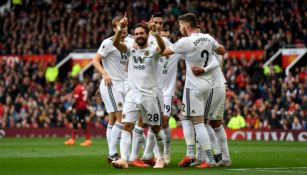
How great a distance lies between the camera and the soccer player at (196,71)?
675 inches

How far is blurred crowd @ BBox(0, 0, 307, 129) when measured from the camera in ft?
119

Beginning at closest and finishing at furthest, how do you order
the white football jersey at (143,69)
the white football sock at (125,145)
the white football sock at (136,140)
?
the white football sock at (125,145) < the white football jersey at (143,69) < the white football sock at (136,140)

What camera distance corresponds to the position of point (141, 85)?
17062mm

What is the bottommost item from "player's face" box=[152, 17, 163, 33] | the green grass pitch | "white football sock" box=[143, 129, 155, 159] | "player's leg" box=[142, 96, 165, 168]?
the green grass pitch

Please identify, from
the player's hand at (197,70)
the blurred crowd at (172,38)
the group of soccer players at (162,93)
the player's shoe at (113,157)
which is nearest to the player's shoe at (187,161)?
the group of soccer players at (162,93)

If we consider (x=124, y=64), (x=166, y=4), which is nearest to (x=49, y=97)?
(x=166, y=4)

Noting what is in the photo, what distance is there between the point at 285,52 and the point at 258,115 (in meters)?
4.23

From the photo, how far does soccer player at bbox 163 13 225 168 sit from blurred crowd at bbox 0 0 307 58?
19509 mm

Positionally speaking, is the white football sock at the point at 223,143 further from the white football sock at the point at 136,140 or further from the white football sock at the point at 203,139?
the white football sock at the point at 136,140

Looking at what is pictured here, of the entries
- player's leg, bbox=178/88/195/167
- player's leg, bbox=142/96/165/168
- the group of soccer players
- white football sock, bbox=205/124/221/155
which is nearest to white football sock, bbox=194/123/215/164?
the group of soccer players

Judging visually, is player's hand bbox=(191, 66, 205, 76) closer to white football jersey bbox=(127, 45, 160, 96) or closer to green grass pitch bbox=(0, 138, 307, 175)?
white football jersey bbox=(127, 45, 160, 96)

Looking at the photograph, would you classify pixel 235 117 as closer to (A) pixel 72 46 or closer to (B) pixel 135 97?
(A) pixel 72 46

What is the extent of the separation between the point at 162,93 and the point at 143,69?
2.62 feet

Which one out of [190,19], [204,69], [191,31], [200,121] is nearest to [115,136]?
[200,121]
